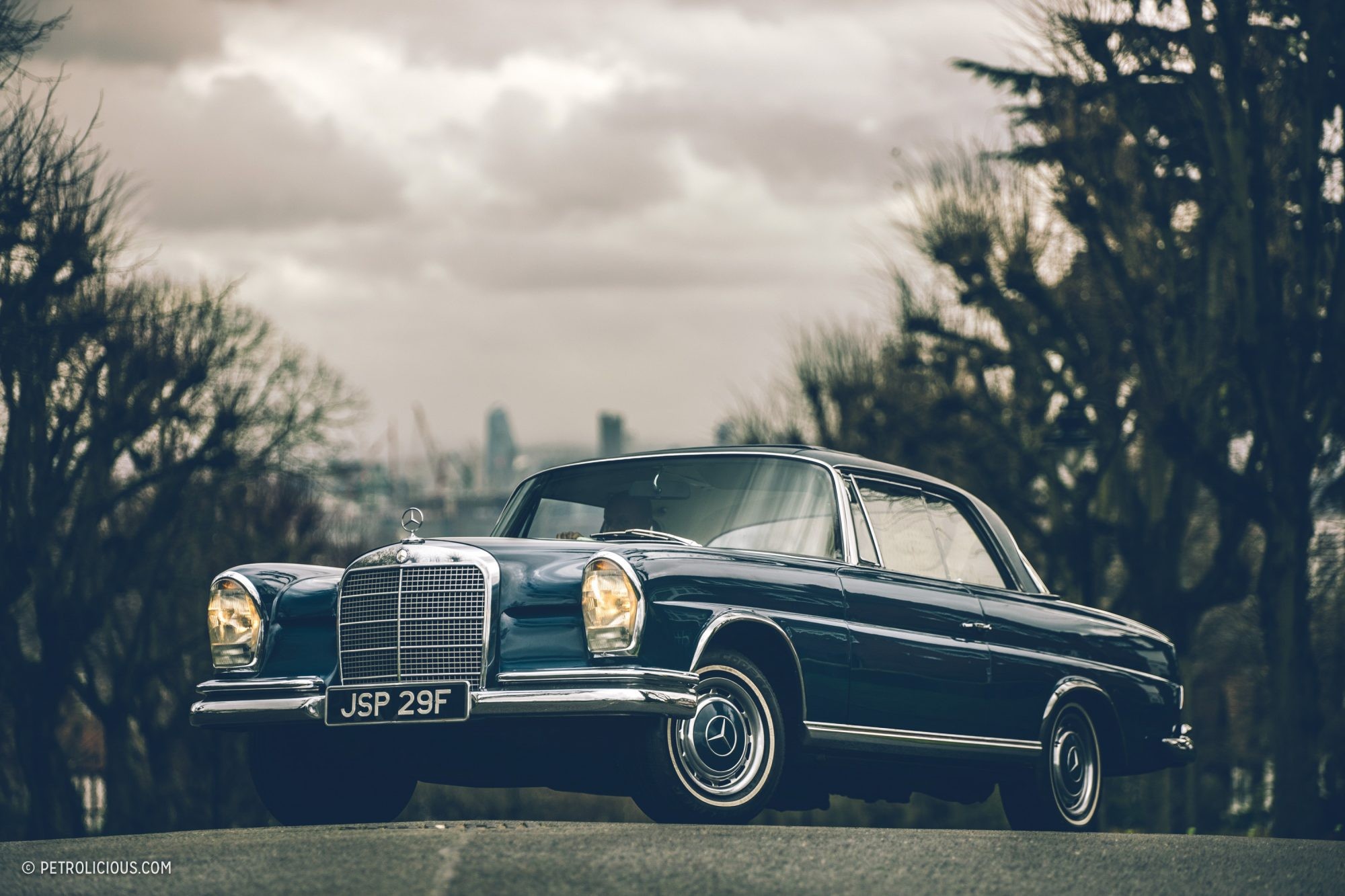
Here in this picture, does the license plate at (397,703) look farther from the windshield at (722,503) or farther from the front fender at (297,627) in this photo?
the windshield at (722,503)

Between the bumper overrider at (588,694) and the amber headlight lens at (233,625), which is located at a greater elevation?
the amber headlight lens at (233,625)

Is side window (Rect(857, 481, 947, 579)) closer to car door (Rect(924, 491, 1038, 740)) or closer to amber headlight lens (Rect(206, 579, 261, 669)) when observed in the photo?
car door (Rect(924, 491, 1038, 740))

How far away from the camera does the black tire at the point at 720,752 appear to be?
6488 mm

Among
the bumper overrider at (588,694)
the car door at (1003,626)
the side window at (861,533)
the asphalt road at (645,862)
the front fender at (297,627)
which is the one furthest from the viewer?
the car door at (1003,626)

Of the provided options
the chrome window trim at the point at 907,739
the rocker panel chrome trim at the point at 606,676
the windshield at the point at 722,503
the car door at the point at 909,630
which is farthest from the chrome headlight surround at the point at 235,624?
the car door at the point at 909,630

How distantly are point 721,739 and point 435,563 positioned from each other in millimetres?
1328

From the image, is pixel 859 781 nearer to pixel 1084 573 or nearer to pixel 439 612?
pixel 439 612

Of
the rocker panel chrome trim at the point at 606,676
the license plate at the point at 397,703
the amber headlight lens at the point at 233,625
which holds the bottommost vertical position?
the license plate at the point at 397,703

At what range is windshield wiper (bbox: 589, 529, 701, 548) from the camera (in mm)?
7289

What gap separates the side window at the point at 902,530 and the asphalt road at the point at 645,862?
151 centimetres

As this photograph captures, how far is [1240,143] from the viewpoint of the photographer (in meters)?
15.0

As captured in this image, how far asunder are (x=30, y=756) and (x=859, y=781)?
17261mm

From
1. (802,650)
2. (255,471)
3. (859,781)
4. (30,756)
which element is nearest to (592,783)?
(802,650)

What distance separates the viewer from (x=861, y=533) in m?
7.97
